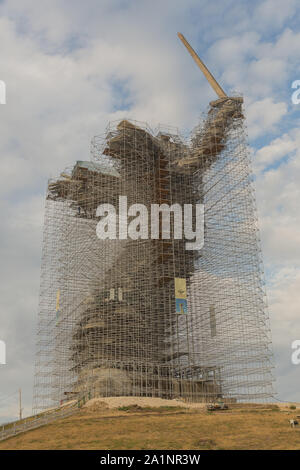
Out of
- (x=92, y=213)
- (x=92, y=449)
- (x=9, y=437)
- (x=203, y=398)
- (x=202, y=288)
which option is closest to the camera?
(x=92, y=449)

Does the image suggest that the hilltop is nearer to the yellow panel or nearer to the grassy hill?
the grassy hill

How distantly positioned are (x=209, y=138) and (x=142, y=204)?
1240 cm

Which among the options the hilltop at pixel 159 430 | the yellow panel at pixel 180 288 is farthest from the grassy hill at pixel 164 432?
the yellow panel at pixel 180 288

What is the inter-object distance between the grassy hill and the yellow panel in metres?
15.8

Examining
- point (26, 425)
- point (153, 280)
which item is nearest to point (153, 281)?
point (153, 280)

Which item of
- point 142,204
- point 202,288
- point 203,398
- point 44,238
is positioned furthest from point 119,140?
point 203,398

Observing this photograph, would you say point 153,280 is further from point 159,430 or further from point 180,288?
point 159,430

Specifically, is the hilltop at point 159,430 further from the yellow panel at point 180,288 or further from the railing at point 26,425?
the yellow panel at point 180,288

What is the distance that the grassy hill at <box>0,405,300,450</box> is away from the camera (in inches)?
1227

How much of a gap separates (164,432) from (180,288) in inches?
1002

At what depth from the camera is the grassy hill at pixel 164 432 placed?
3117cm

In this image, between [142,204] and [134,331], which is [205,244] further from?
[134,331]

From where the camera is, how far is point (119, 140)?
212 feet
